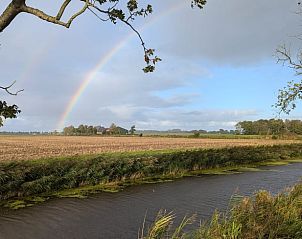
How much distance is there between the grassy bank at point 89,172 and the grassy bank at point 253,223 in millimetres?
11606

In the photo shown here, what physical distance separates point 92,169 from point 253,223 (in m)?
14.8

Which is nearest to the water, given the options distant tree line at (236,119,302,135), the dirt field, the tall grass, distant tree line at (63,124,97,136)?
the tall grass

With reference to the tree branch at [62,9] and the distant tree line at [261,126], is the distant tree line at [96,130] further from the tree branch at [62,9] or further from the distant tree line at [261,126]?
the tree branch at [62,9]

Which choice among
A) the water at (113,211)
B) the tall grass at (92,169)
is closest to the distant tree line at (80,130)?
the tall grass at (92,169)

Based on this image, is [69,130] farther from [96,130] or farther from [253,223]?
[253,223]

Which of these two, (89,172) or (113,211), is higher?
(89,172)

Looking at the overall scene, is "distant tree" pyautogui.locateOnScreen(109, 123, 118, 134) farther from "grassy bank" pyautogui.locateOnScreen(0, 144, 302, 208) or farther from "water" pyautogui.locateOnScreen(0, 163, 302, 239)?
"water" pyautogui.locateOnScreen(0, 163, 302, 239)

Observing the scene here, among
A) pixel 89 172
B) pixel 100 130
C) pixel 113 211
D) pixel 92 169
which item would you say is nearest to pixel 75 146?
pixel 92 169

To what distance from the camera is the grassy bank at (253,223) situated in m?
5.00

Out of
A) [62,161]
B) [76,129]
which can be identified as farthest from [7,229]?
[76,129]

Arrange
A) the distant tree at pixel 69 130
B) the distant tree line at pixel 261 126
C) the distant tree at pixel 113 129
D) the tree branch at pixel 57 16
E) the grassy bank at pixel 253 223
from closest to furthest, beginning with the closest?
the tree branch at pixel 57 16 → the grassy bank at pixel 253 223 → the distant tree line at pixel 261 126 → the distant tree at pixel 113 129 → the distant tree at pixel 69 130

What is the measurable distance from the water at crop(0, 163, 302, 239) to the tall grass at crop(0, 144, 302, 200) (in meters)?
1.72

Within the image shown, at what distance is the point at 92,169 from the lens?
19.4 metres

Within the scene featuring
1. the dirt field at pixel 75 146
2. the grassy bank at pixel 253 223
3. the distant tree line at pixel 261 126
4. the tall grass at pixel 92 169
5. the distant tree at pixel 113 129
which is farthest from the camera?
the distant tree at pixel 113 129
